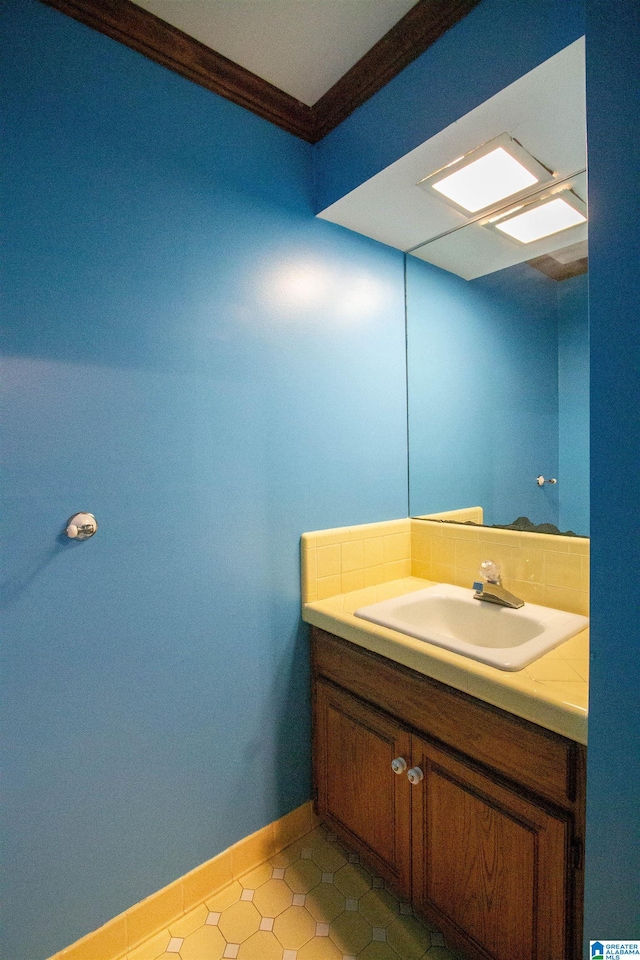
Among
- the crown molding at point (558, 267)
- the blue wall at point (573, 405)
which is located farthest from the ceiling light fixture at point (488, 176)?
the blue wall at point (573, 405)

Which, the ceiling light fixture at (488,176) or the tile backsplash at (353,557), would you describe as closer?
the ceiling light fixture at (488,176)

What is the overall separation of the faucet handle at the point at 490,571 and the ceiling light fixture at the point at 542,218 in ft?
3.60

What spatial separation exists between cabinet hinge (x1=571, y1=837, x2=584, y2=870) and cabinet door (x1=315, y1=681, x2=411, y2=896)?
42 centimetres

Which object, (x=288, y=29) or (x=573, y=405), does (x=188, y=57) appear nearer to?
(x=288, y=29)

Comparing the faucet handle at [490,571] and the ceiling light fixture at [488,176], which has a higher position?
the ceiling light fixture at [488,176]

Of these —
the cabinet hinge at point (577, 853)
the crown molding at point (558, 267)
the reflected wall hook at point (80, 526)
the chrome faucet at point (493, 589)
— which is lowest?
the cabinet hinge at point (577, 853)

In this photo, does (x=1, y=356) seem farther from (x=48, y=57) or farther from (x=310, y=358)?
(x=310, y=358)

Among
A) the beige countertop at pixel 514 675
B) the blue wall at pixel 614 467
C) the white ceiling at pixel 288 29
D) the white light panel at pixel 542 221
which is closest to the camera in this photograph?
the blue wall at pixel 614 467

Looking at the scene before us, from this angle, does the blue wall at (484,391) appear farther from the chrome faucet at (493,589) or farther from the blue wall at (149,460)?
the blue wall at (149,460)

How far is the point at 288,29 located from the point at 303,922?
2496 mm

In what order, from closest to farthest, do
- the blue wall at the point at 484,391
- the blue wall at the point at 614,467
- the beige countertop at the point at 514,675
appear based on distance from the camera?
the blue wall at the point at 614,467 < the beige countertop at the point at 514,675 < the blue wall at the point at 484,391

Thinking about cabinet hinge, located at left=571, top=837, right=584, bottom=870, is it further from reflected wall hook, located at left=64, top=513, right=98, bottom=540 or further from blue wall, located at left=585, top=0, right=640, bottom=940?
reflected wall hook, located at left=64, top=513, right=98, bottom=540

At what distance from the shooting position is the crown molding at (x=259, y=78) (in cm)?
109

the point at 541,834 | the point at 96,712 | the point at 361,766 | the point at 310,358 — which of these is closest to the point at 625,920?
the point at 541,834
